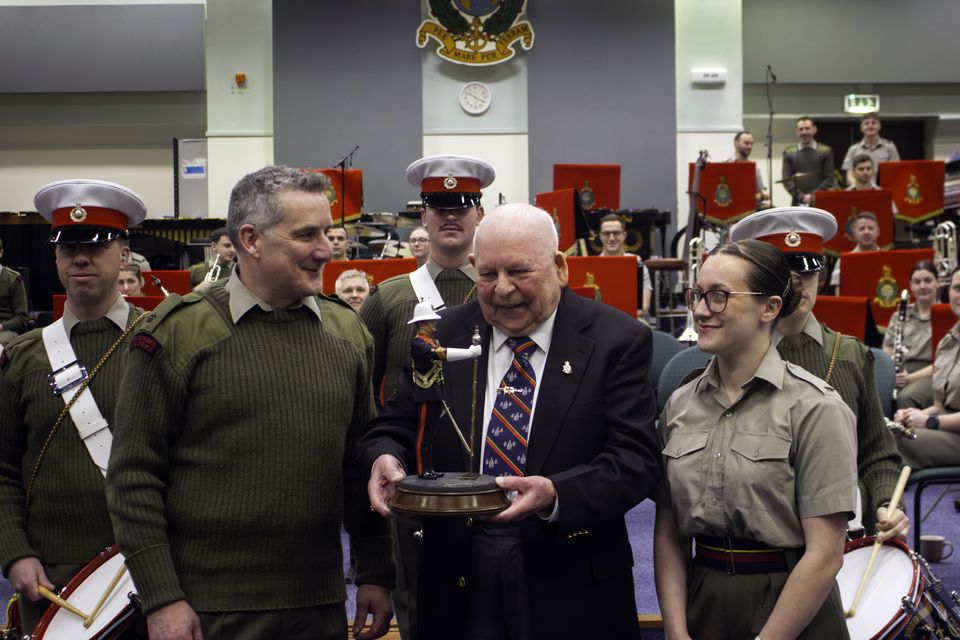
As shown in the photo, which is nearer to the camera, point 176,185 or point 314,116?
point 314,116

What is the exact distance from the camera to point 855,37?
1688 centimetres

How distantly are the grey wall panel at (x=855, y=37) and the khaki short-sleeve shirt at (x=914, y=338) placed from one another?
1032cm

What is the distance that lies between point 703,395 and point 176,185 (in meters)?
14.8

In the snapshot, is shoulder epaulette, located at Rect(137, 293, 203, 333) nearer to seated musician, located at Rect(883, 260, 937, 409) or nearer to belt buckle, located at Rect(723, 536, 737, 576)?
belt buckle, located at Rect(723, 536, 737, 576)

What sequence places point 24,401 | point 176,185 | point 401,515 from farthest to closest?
point 176,185
point 24,401
point 401,515

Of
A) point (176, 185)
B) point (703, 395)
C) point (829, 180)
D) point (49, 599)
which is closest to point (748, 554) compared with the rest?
point (703, 395)

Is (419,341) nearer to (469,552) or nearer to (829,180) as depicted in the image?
(469,552)

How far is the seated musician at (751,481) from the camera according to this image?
7.54 ft

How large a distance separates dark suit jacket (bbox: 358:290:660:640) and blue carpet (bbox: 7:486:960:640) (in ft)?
7.21

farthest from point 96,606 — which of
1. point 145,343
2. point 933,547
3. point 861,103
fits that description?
point 861,103

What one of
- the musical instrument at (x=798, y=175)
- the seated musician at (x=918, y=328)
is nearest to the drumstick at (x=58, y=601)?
the seated musician at (x=918, y=328)

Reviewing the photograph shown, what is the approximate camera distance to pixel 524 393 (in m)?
2.38

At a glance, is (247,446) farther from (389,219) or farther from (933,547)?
(389,219)

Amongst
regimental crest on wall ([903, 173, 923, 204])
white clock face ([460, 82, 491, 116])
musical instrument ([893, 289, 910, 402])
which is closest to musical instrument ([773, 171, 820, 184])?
regimental crest on wall ([903, 173, 923, 204])
